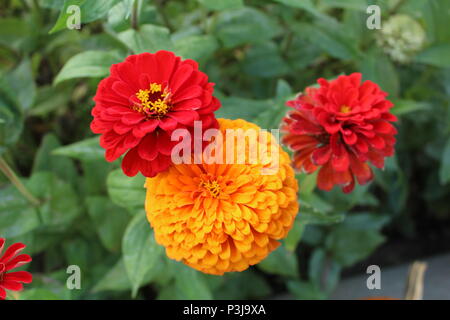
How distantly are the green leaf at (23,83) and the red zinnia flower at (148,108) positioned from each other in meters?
0.41

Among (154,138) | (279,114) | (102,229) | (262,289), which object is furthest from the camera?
(262,289)

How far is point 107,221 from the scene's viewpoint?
0.80 metres

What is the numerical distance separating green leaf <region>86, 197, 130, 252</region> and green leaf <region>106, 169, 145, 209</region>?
187 millimetres

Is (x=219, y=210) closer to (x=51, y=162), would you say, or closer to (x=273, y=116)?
(x=273, y=116)

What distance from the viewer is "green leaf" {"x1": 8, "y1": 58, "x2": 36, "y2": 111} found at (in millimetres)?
803

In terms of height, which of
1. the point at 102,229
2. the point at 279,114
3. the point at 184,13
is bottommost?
the point at 102,229

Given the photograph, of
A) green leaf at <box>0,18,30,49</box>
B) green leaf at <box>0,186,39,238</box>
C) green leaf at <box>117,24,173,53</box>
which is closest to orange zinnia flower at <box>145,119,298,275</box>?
green leaf at <box>117,24,173,53</box>

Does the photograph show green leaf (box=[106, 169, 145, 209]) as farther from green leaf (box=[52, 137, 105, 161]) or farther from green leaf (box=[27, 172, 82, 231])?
green leaf (box=[27, 172, 82, 231])

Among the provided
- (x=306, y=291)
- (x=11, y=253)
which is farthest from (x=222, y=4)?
(x=306, y=291)

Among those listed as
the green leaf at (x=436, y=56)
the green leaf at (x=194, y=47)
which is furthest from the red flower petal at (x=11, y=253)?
the green leaf at (x=436, y=56)
